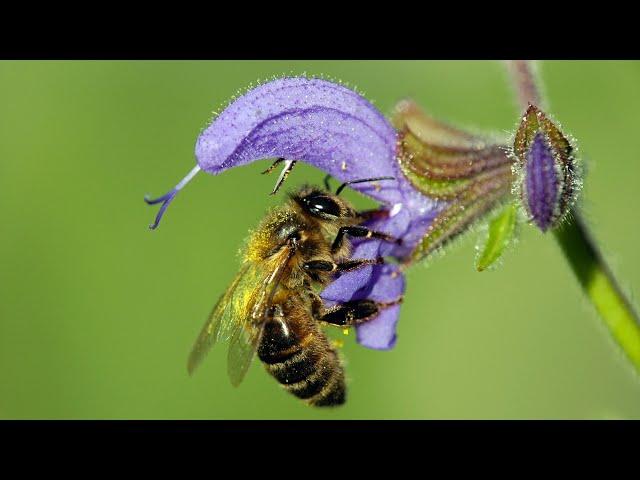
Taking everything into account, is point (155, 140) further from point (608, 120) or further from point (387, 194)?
point (387, 194)

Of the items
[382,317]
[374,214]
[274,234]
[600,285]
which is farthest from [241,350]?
[600,285]

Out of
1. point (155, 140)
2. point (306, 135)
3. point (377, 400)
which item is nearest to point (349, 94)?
point (306, 135)

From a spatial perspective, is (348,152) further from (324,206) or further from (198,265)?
(198,265)

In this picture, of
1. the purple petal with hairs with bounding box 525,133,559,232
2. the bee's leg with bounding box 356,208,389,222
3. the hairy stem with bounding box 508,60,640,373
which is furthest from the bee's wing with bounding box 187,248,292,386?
the hairy stem with bounding box 508,60,640,373

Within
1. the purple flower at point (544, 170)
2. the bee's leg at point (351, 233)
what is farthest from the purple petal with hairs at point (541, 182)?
the bee's leg at point (351, 233)

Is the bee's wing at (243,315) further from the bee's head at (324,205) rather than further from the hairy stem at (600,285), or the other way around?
the hairy stem at (600,285)
